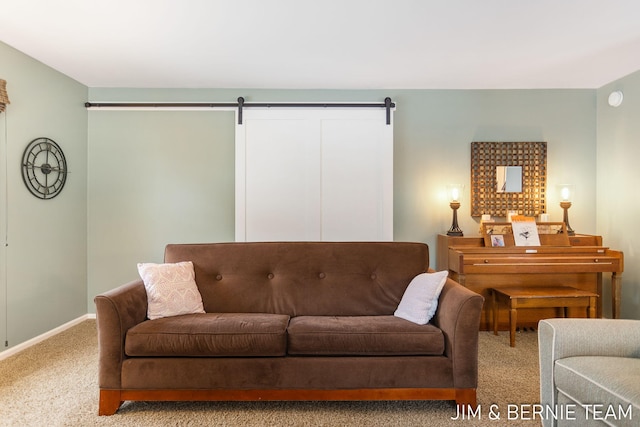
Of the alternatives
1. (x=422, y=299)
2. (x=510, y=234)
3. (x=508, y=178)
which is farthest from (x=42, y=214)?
(x=508, y=178)

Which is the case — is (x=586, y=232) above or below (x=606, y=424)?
above

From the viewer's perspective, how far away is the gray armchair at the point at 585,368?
4.66ft

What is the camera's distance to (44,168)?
3262 mm

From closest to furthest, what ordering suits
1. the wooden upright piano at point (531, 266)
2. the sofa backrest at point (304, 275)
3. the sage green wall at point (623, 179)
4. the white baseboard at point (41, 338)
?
the sofa backrest at point (304, 275) → the white baseboard at point (41, 338) → the wooden upright piano at point (531, 266) → the sage green wall at point (623, 179)

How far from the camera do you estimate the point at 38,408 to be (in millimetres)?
2111

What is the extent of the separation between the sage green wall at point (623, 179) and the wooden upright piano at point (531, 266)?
272mm

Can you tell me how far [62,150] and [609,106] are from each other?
521 centimetres

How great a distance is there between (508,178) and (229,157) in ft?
9.31

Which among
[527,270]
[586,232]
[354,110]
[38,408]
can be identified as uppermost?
[354,110]

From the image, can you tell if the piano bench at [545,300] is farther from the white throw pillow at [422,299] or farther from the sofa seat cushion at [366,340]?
the sofa seat cushion at [366,340]

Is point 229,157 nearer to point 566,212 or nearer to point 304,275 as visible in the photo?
point 304,275

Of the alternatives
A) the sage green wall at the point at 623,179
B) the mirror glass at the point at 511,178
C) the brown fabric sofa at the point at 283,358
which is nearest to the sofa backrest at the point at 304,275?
the brown fabric sofa at the point at 283,358

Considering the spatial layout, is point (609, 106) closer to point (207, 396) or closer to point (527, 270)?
point (527, 270)

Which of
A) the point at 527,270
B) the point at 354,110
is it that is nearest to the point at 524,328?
the point at 527,270
